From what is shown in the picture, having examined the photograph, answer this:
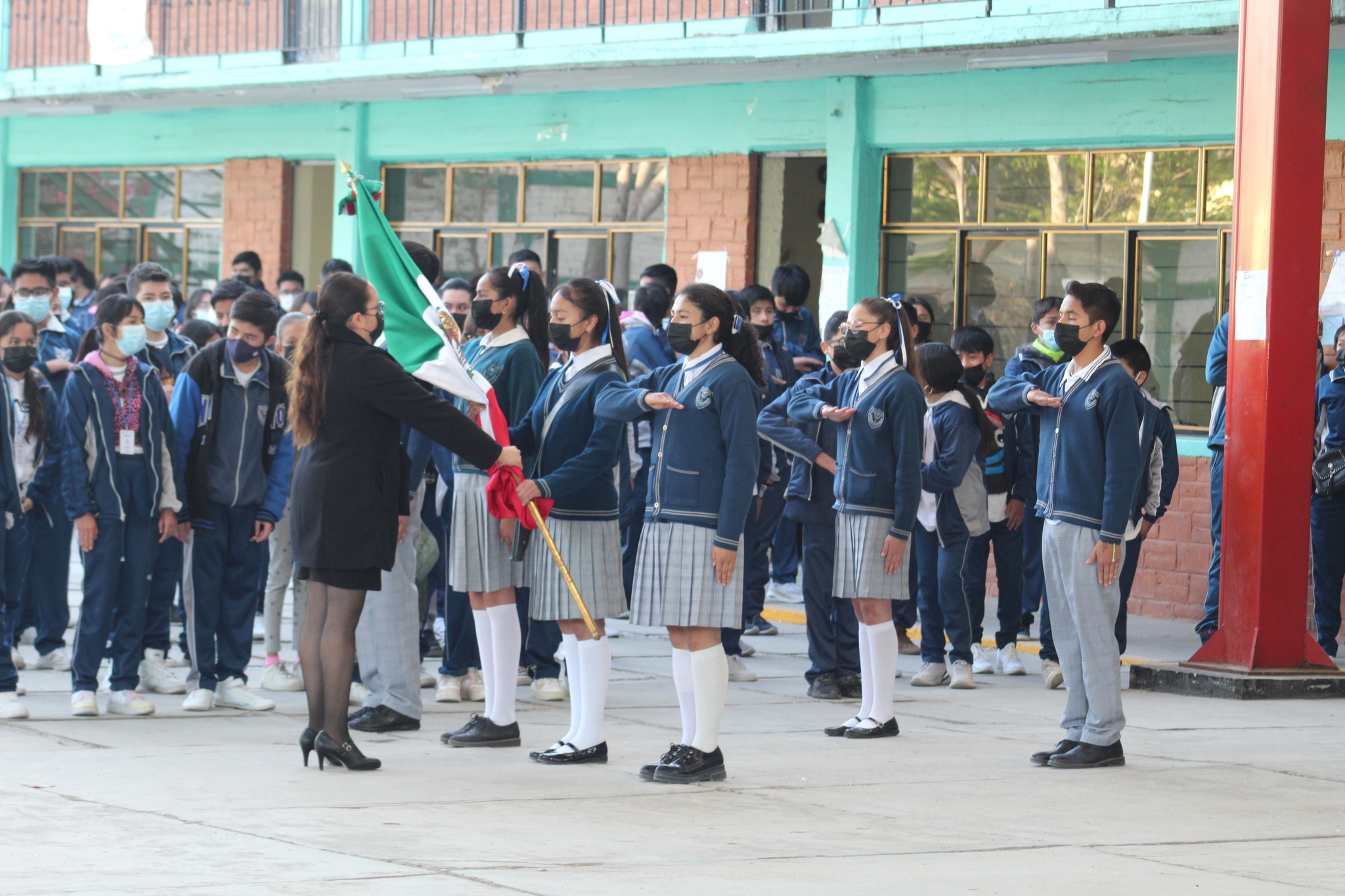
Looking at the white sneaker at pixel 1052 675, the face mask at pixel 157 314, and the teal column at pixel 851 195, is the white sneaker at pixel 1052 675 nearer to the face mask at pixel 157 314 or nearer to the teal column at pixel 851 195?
the teal column at pixel 851 195

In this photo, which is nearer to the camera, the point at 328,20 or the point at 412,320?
the point at 412,320

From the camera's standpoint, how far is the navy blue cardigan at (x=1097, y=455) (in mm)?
7738

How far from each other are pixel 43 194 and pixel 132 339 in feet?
44.3

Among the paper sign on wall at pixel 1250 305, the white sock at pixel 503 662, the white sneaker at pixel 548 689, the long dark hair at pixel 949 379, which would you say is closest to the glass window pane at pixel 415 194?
the long dark hair at pixel 949 379

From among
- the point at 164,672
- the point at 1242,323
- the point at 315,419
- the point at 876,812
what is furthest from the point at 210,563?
the point at 1242,323

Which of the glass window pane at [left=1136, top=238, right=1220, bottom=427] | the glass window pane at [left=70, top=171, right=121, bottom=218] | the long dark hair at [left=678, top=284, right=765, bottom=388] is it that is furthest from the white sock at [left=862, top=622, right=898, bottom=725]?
the glass window pane at [left=70, top=171, right=121, bottom=218]

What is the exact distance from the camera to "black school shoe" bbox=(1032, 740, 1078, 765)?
26.1 ft

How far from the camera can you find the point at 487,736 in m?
8.09

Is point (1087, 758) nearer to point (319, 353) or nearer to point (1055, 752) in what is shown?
point (1055, 752)

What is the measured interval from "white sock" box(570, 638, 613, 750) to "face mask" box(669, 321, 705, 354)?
1.23m

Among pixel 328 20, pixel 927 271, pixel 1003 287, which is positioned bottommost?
pixel 1003 287

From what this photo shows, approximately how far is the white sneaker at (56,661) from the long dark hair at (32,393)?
4.64 ft

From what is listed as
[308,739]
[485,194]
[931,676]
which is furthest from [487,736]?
[485,194]

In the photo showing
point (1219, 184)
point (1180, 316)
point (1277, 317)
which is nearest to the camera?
point (1277, 317)
